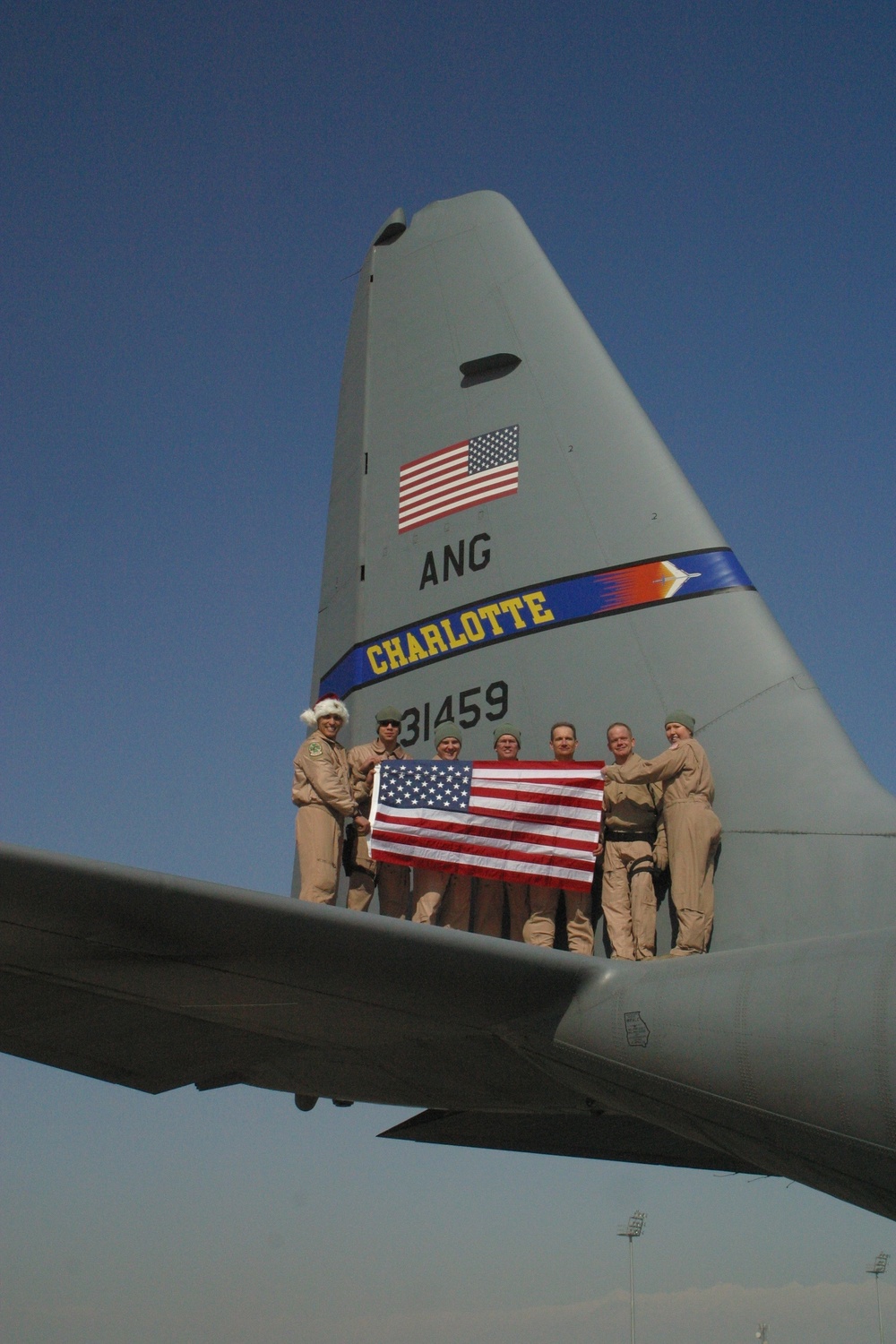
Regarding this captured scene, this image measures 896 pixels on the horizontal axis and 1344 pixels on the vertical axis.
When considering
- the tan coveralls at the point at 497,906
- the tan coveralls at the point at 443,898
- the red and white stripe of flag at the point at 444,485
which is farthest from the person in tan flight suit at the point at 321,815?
the red and white stripe of flag at the point at 444,485

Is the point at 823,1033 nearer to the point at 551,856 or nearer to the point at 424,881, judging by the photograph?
the point at 551,856

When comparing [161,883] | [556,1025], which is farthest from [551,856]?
[161,883]

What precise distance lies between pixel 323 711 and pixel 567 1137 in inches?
121

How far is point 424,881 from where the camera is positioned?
7492 millimetres

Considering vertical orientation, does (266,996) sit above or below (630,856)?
below

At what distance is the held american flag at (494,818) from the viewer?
7.14 metres

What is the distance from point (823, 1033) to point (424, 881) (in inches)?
131

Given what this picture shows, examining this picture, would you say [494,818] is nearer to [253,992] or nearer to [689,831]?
[689,831]

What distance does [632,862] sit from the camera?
707 centimetres

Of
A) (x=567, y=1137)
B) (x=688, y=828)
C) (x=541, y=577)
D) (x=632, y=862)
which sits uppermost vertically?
(x=541, y=577)

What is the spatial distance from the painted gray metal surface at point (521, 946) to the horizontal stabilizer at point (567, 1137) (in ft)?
0.06

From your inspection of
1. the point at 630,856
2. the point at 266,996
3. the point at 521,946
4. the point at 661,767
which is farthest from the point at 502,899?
the point at 266,996

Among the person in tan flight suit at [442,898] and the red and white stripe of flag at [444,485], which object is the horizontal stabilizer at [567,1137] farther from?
the red and white stripe of flag at [444,485]

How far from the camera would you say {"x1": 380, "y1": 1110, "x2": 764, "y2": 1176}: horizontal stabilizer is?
6.46 m
